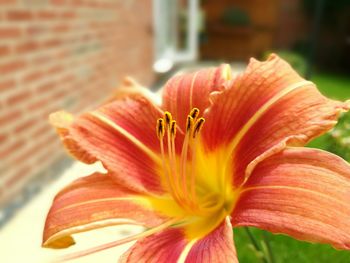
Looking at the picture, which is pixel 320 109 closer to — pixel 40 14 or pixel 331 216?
pixel 331 216

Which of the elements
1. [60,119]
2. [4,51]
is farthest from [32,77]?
[60,119]

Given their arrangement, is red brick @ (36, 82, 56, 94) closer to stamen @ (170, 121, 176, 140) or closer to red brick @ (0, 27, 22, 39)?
red brick @ (0, 27, 22, 39)

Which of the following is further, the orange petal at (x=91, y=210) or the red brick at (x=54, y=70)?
the red brick at (x=54, y=70)

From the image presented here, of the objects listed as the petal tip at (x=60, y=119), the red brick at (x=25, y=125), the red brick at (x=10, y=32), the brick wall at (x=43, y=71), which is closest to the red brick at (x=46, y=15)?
the brick wall at (x=43, y=71)

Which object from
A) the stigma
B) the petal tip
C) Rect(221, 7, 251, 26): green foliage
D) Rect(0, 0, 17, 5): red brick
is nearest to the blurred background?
Rect(0, 0, 17, 5): red brick

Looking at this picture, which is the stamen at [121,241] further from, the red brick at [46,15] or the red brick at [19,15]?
the red brick at [46,15]

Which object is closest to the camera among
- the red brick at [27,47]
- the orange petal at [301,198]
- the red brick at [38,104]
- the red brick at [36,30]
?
the orange petal at [301,198]
